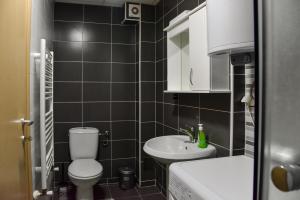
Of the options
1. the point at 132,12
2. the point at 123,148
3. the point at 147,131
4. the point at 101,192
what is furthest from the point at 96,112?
the point at 132,12

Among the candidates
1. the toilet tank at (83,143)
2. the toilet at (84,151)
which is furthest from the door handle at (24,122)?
the toilet tank at (83,143)

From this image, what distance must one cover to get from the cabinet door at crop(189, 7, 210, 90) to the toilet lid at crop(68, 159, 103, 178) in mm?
1403

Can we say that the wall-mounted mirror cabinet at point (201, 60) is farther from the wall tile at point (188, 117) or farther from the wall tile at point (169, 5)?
the wall tile at point (169, 5)

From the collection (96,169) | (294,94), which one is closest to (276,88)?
(294,94)

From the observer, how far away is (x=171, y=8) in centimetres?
260

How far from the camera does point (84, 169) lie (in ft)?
8.17

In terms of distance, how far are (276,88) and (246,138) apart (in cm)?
128

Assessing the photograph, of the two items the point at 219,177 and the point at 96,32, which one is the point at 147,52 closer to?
the point at 96,32

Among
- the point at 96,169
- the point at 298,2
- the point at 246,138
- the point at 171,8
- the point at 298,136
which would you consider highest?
the point at 171,8

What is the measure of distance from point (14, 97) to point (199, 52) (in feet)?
4.24

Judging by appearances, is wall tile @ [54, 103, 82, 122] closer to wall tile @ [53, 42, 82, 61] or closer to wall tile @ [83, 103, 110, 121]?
wall tile @ [83, 103, 110, 121]

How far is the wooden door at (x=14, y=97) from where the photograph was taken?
40.5 inches

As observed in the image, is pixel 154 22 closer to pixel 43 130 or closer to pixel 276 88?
pixel 43 130

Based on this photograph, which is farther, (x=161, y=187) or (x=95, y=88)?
(x=95, y=88)
